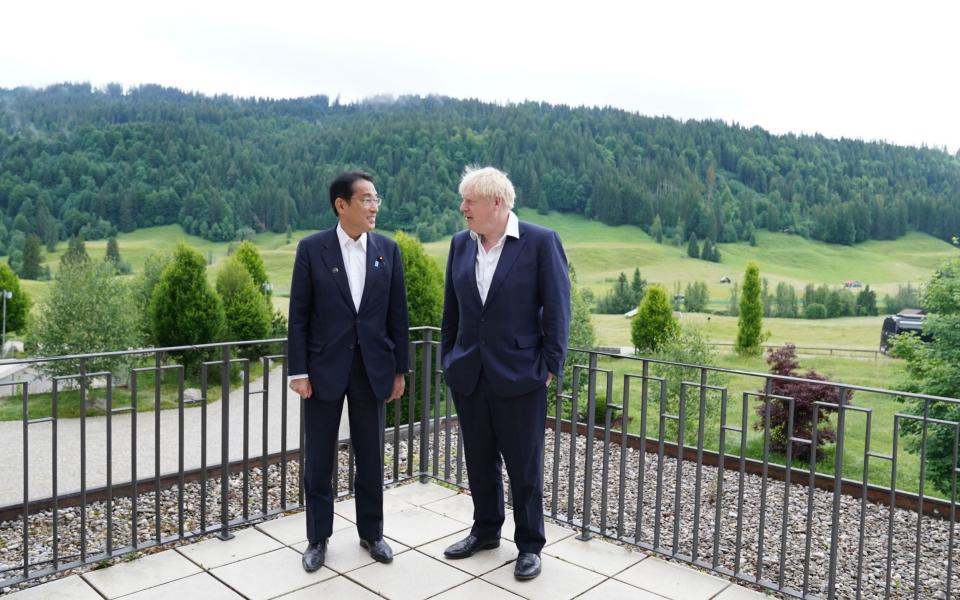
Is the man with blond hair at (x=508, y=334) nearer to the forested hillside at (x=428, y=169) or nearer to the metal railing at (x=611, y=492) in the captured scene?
the metal railing at (x=611, y=492)

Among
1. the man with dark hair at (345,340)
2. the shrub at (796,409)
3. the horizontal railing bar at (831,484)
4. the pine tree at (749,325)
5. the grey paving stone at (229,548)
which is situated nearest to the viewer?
the man with dark hair at (345,340)

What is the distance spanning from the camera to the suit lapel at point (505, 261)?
2.99 meters

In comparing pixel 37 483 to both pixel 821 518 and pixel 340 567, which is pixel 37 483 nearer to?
pixel 340 567

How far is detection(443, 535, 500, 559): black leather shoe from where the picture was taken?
3311mm

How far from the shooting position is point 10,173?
217 ft

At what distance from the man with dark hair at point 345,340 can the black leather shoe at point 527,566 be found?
1.98 feet

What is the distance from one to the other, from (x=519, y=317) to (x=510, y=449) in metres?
0.60

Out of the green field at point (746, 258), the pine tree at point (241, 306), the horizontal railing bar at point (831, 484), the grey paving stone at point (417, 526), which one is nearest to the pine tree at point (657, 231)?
the green field at point (746, 258)

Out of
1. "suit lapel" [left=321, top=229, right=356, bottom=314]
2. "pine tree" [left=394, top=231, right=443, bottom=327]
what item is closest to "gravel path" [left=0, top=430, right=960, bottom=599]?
"suit lapel" [left=321, top=229, right=356, bottom=314]

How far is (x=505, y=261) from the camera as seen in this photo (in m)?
3.01

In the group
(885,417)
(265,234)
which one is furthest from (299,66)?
(885,417)

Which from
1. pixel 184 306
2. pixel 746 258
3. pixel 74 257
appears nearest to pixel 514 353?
pixel 184 306

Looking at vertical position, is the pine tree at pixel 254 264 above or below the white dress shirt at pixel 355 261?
below

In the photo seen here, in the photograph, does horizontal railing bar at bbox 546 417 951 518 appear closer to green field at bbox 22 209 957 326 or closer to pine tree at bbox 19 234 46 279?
green field at bbox 22 209 957 326
